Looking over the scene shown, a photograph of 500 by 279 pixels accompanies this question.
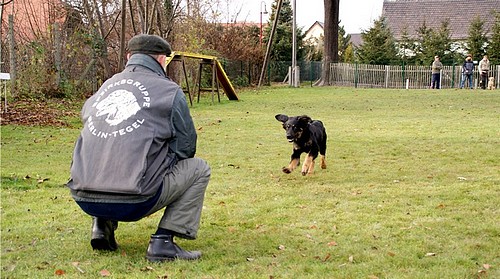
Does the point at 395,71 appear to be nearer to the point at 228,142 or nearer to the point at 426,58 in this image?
the point at 426,58

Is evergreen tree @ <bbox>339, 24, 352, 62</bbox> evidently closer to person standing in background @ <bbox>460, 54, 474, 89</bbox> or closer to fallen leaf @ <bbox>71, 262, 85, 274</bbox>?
person standing in background @ <bbox>460, 54, 474, 89</bbox>

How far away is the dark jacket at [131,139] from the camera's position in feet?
14.9

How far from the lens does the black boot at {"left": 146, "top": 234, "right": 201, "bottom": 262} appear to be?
4.91 meters

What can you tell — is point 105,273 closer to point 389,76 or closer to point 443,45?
point 389,76

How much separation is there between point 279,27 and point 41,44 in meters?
30.9

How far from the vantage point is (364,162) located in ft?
33.6

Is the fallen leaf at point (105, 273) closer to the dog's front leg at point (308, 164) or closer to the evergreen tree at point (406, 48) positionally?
the dog's front leg at point (308, 164)

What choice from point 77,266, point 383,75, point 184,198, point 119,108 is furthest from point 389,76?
point 77,266

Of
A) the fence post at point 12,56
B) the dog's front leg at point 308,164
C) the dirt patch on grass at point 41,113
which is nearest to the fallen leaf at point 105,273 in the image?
the dog's front leg at point 308,164

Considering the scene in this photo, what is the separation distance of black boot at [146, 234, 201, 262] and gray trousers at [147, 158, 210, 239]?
0.09 metres

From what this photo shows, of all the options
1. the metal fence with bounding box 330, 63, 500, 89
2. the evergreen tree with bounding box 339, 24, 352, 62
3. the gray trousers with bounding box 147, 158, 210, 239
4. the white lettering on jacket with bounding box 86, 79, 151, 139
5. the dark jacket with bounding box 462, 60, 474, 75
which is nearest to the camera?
the white lettering on jacket with bounding box 86, 79, 151, 139

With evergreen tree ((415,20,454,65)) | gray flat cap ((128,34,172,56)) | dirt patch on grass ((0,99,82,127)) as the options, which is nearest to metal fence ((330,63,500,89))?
evergreen tree ((415,20,454,65))

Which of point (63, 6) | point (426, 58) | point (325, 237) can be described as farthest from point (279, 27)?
point (325, 237)

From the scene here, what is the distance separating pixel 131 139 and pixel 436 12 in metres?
65.1
